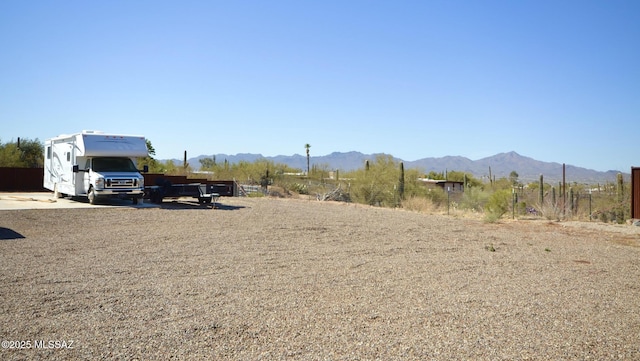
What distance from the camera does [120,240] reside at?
13820 millimetres

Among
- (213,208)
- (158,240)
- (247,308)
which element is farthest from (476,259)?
(213,208)

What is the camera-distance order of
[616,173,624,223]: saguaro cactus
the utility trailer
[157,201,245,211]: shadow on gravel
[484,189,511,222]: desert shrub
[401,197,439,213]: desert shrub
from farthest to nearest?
[401,197,439,213]: desert shrub, [484,189,511,222]: desert shrub, [616,173,624,223]: saguaro cactus, the utility trailer, [157,201,245,211]: shadow on gravel

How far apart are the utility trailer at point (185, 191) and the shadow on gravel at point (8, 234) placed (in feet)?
32.3

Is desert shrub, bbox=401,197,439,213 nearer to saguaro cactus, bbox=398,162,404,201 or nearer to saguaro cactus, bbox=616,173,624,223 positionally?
saguaro cactus, bbox=398,162,404,201

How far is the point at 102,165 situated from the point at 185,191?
377 centimetres

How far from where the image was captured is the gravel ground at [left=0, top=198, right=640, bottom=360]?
237 inches

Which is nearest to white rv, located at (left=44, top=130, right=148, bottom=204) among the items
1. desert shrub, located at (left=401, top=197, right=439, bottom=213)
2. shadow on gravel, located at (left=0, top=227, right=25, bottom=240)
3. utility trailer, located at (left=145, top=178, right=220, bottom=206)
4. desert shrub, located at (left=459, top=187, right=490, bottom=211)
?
utility trailer, located at (left=145, top=178, right=220, bottom=206)

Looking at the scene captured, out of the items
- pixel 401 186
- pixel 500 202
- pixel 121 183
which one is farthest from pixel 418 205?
pixel 121 183

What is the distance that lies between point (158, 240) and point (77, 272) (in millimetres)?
4416

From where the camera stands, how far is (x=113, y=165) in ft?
78.8

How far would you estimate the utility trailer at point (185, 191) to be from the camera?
81.2 feet

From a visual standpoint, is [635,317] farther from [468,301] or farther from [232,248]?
[232,248]

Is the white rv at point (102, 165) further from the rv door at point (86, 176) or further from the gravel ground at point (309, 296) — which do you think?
the gravel ground at point (309, 296)

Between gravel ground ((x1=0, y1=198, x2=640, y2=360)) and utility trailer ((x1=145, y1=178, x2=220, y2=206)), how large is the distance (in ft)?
28.0
